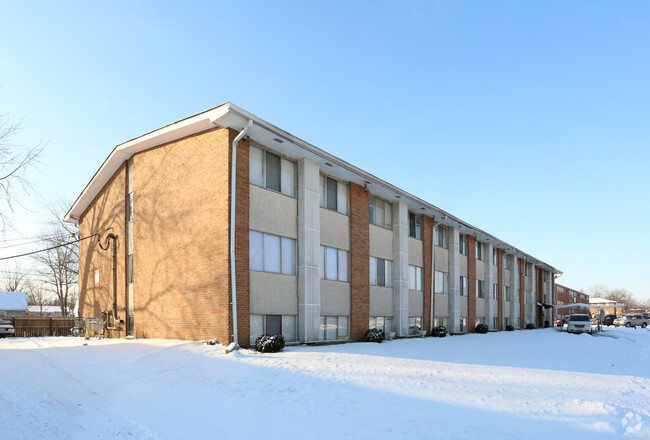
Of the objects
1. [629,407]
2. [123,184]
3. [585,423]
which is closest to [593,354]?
[629,407]

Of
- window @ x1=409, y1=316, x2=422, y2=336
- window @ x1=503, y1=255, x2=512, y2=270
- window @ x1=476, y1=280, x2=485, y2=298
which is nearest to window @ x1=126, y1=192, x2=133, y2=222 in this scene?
window @ x1=409, y1=316, x2=422, y2=336

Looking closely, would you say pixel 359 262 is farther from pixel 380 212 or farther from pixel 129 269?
pixel 129 269

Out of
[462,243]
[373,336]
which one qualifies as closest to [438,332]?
[373,336]

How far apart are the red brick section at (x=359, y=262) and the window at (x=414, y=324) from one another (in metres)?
5.80

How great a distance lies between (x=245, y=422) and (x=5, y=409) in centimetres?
455

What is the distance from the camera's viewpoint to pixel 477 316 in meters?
37.6

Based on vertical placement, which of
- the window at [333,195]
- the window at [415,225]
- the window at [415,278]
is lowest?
the window at [415,278]

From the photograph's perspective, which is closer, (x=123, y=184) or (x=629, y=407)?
(x=629, y=407)

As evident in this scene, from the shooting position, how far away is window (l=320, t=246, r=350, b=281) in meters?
20.2

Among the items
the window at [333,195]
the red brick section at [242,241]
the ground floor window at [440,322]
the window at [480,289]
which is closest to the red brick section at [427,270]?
the ground floor window at [440,322]

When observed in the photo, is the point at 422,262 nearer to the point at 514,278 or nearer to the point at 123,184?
the point at 123,184

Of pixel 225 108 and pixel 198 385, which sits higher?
pixel 225 108

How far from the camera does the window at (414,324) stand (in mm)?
27438

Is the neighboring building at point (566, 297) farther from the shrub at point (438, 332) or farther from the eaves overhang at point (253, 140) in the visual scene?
the eaves overhang at point (253, 140)
